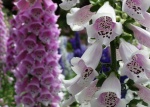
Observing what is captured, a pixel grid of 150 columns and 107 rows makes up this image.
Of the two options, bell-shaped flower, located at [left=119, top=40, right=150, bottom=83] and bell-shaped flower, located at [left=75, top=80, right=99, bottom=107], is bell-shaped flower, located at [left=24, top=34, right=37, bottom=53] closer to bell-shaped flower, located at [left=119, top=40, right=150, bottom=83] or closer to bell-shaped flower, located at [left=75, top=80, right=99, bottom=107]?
bell-shaped flower, located at [left=75, top=80, right=99, bottom=107]

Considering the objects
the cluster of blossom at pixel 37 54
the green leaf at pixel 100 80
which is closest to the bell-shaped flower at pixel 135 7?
the green leaf at pixel 100 80

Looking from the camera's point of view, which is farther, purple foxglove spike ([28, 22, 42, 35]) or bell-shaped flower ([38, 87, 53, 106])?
bell-shaped flower ([38, 87, 53, 106])

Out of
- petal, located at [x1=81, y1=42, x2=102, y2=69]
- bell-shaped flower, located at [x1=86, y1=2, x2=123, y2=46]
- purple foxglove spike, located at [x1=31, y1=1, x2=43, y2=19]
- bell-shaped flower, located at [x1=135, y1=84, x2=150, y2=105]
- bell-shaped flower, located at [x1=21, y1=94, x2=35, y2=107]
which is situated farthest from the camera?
bell-shaped flower, located at [x1=21, y1=94, x2=35, y2=107]

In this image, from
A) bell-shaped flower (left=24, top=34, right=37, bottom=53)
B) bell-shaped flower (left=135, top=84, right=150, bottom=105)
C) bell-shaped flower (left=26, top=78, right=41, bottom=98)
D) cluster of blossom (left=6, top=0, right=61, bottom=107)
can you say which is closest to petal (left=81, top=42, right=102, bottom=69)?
bell-shaped flower (left=135, top=84, right=150, bottom=105)

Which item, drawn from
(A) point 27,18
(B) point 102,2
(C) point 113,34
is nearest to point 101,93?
(C) point 113,34

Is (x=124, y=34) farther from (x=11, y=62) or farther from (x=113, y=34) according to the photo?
(x=11, y=62)

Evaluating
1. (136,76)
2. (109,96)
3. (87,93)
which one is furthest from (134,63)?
(87,93)
